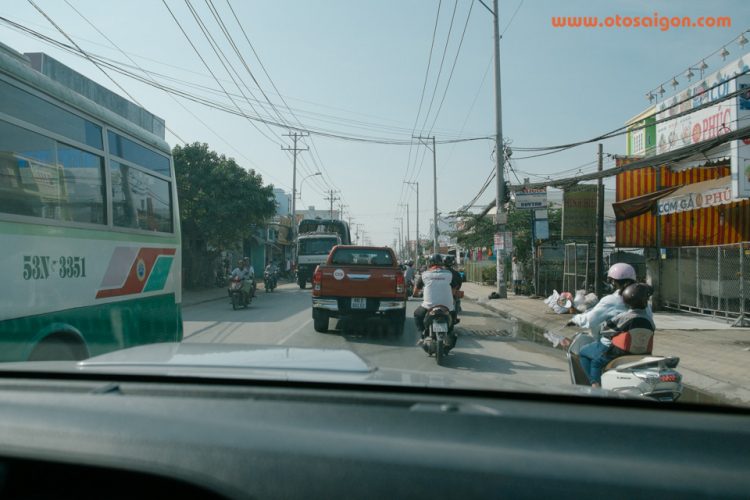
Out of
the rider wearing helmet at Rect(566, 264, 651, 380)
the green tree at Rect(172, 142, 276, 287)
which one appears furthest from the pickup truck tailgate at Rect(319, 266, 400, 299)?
the green tree at Rect(172, 142, 276, 287)

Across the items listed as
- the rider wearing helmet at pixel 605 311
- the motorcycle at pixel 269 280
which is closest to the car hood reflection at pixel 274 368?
the rider wearing helmet at pixel 605 311

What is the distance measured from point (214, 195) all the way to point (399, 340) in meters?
16.3

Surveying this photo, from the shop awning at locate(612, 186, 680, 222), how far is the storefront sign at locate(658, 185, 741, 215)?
0.25 meters

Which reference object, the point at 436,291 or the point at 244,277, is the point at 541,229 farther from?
the point at 436,291

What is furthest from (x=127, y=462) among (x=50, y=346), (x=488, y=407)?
(x=50, y=346)

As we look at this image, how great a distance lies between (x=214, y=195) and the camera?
2309 cm

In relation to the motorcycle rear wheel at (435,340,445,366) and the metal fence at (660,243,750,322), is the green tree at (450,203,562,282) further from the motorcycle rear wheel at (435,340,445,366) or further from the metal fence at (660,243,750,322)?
the motorcycle rear wheel at (435,340,445,366)

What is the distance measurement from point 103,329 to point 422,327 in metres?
4.67

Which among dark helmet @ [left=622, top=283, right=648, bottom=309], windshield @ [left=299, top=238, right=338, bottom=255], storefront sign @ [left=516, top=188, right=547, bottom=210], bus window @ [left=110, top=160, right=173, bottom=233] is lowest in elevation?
dark helmet @ [left=622, top=283, right=648, bottom=309]

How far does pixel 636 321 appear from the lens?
13.4ft

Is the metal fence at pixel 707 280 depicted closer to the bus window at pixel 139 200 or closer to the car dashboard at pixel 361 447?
the bus window at pixel 139 200

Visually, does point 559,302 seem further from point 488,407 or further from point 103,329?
point 488,407

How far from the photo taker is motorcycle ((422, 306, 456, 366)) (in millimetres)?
7180

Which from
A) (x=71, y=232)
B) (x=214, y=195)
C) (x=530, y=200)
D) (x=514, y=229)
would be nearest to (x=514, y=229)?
(x=514, y=229)
